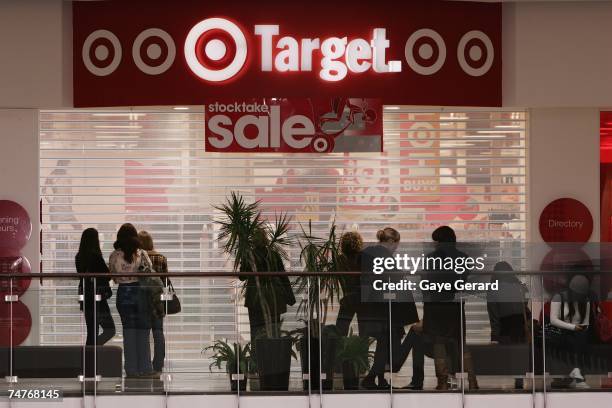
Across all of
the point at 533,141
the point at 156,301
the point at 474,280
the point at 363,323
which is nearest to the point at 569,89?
the point at 533,141

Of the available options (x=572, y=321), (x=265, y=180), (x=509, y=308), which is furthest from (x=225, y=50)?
(x=572, y=321)

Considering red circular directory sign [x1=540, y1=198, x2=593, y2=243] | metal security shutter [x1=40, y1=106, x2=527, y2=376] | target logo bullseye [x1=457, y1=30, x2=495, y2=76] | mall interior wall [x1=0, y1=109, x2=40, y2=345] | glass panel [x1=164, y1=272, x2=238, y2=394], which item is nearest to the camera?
glass panel [x1=164, y1=272, x2=238, y2=394]

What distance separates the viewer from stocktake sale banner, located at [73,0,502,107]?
11297mm

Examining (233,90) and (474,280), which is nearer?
(474,280)

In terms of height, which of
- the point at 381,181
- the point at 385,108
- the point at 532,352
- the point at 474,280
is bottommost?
the point at 532,352

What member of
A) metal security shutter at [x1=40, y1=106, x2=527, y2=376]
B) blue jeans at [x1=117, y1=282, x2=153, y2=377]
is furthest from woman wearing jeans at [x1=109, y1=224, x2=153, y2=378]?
metal security shutter at [x1=40, y1=106, x2=527, y2=376]

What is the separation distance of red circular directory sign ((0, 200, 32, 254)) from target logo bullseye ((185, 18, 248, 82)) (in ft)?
7.76

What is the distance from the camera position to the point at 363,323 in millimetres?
8766

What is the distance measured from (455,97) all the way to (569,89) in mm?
1188

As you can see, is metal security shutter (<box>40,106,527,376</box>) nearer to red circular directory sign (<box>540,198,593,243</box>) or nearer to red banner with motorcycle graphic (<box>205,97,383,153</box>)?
red circular directory sign (<box>540,198,593,243</box>)

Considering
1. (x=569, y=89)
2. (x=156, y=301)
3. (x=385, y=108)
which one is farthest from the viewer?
(x=385, y=108)

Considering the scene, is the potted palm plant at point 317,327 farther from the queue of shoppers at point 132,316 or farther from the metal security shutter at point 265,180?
the metal security shutter at point 265,180

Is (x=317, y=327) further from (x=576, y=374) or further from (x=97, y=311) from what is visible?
(x=576, y=374)

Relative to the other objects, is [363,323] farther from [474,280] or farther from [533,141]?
[533,141]
